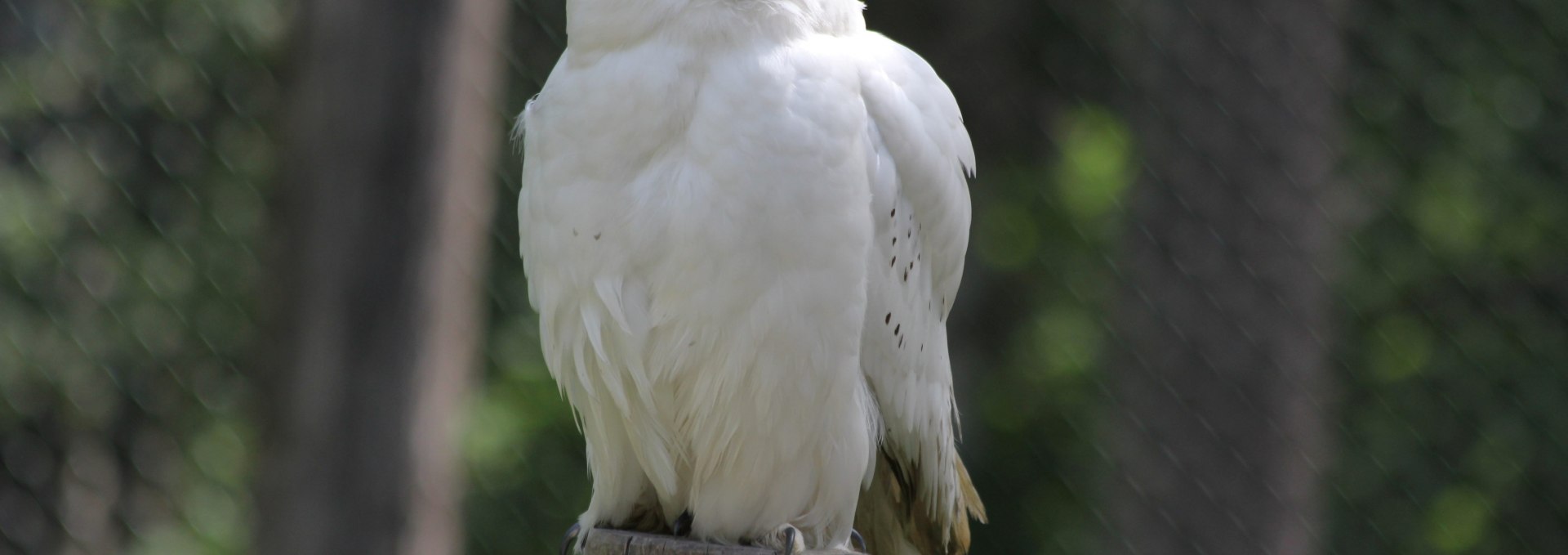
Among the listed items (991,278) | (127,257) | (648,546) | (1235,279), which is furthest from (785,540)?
(991,278)

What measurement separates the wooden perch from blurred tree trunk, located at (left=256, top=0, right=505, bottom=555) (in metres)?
0.44

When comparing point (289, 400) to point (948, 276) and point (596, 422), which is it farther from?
point (948, 276)

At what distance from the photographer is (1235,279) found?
368cm

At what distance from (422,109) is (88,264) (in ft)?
8.87

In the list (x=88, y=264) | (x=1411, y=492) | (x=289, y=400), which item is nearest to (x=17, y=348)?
(x=88, y=264)

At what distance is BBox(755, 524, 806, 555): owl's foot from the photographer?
7.52ft

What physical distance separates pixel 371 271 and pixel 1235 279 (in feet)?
7.34

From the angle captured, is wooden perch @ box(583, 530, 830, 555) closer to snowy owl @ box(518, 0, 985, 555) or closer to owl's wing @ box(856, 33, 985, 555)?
snowy owl @ box(518, 0, 985, 555)

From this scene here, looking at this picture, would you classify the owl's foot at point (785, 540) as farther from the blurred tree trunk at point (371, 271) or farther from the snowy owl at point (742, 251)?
the blurred tree trunk at point (371, 271)

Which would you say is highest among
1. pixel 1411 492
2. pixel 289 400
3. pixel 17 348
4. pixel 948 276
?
pixel 948 276

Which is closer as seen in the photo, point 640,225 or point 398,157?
point 640,225

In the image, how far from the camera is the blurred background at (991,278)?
2582 millimetres

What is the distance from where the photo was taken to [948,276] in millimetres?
2596

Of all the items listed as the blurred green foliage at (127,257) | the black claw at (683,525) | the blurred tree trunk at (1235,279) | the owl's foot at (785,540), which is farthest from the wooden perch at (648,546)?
the blurred green foliage at (127,257)
